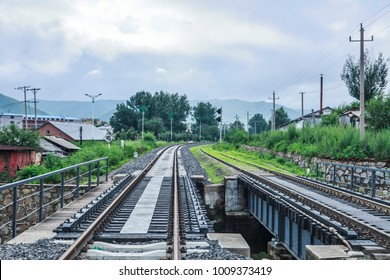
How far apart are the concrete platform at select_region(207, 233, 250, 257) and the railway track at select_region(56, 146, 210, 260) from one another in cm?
26

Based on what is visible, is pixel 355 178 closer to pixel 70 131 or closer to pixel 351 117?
pixel 351 117

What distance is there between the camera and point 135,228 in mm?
8625

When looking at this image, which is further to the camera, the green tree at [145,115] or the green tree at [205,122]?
the green tree at [205,122]

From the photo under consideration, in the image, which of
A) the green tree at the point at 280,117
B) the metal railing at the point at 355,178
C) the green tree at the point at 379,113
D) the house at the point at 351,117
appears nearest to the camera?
the metal railing at the point at 355,178

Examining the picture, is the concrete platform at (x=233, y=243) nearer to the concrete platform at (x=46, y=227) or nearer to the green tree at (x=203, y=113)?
the concrete platform at (x=46, y=227)

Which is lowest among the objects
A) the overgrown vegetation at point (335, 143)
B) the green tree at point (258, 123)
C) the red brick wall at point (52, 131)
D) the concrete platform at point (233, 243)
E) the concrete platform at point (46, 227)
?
the concrete platform at point (233, 243)

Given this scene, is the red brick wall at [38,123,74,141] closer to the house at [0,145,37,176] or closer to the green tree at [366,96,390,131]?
the house at [0,145,37,176]

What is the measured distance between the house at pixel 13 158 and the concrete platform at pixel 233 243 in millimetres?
Answer: 24022

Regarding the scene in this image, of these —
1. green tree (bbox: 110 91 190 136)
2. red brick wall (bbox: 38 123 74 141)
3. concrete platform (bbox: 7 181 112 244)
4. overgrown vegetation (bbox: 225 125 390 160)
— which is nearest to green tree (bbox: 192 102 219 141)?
green tree (bbox: 110 91 190 136)

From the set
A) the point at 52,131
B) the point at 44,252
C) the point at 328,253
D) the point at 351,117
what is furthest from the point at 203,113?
the point at 44,252

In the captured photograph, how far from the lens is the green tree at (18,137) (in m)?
38.9

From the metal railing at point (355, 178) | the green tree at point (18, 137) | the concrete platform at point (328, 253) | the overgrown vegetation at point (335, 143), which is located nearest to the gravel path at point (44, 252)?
the concrete platform at point (328, 253)
